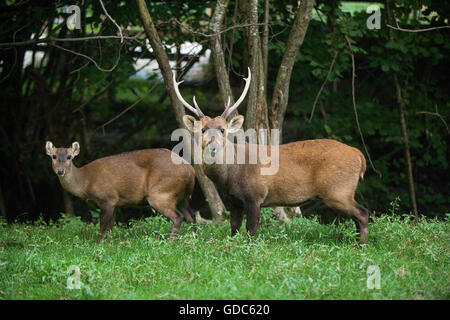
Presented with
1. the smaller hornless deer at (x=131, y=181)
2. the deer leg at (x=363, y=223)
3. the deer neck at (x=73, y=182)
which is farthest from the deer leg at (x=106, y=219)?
the deer leg at (x=363, y=223)

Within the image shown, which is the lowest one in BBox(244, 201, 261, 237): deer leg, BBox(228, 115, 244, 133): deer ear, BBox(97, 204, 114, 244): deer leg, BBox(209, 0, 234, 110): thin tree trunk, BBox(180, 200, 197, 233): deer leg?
BBox(180, 200, 197, 233): deer leg

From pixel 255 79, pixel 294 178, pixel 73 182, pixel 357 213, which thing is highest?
pixel 255 79

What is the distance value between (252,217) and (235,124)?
1130 mm

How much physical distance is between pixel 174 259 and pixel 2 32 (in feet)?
19.2

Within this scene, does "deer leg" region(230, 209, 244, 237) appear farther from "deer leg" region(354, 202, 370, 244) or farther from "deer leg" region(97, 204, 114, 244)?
"deer leg" region(97, 204, 114, 244)

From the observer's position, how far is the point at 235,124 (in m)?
6.93

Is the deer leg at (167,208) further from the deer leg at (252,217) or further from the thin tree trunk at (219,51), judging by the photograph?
the thin tree trunk at (219,51)

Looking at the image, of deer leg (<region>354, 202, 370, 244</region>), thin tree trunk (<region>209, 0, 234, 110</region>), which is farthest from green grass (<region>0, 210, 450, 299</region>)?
thin tree trunk (<region>209, 0, 234, 110</region>)

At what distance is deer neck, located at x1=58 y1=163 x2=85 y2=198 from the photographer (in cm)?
770

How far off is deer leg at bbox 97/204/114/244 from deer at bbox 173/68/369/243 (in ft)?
5.30

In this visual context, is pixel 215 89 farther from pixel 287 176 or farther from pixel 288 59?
pixel 287 176

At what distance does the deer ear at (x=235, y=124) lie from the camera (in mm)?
6824

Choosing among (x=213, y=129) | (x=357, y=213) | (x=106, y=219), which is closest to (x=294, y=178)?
(x=357, y=213)

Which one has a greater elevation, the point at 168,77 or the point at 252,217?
the point at 168,77
